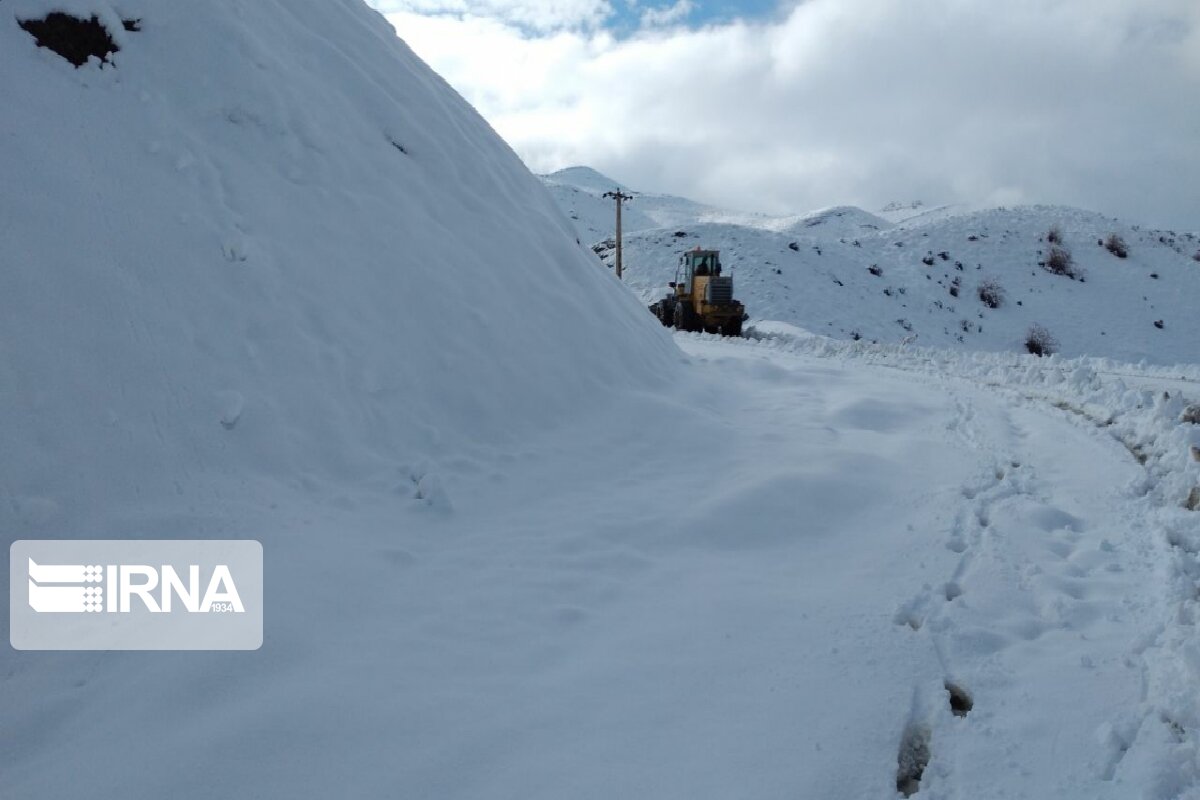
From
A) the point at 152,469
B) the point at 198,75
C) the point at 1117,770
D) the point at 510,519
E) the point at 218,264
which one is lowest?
the point at 1117,770

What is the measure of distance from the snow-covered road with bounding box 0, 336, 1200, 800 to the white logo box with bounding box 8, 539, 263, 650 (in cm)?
13

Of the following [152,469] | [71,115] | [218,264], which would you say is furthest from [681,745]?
[71,115]

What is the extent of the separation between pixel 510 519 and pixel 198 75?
214 inches

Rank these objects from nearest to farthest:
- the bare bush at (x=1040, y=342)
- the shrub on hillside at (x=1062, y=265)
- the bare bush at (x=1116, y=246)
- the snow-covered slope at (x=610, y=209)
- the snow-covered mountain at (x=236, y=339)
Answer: the snow-covered mountain at (x=236, y=339) → the bare bush at (x=1040, y=342) → the shrub on hillside at (x=1062, y=265) → the bare bush at (x=1116, y=246) → the snow-covered slope at (x=610, y=209)

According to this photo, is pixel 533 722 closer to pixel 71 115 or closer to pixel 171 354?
pixel 171 354

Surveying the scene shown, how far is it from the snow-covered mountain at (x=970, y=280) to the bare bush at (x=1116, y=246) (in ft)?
1.43

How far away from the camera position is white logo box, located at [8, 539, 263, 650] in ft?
12.8

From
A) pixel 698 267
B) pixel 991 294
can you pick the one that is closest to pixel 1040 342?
pixel 991 294

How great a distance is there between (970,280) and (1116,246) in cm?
1078

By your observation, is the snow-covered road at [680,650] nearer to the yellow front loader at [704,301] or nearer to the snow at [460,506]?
the snow at [460,506]

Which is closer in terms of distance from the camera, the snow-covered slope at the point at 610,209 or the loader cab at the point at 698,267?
the loader cab at the point at 698,267

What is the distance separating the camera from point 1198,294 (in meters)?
38.3

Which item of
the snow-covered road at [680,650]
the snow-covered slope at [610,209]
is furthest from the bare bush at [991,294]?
the snow-covered road at [680,650]

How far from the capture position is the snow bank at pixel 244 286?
15.9 feet
